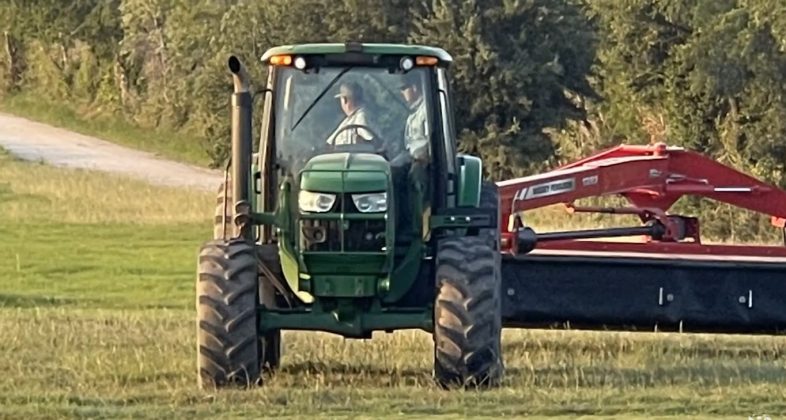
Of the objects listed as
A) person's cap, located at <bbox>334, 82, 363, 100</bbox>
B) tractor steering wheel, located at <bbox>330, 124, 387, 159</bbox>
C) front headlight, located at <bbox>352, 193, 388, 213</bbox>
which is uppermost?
person's cap, located at <bbox>334, 82, 363, 100</bbox>

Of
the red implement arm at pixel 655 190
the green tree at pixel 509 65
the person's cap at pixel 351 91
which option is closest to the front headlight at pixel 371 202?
the person's cap at pixel 351 91

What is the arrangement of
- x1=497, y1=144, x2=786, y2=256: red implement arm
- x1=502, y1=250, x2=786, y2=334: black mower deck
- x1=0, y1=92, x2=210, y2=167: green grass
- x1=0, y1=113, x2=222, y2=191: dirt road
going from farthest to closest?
x1=0, y1=92, x2=210, y2=167: green grass → x1=0, y1=113, x2=222, y2=191: dirt road → x1=497, y1=144, x2=786, y2=256: red implement arm → x1=502, y1=250, x2=786, y2=334: black mower deck

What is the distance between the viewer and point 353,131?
1123 cm

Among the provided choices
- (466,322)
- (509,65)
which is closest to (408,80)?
(466,322)

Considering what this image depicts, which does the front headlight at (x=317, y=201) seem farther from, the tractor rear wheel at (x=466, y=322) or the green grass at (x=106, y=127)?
the green grass at (x=106, y=127)

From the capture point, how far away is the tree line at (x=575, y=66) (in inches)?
1210

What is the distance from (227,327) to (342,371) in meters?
1.51

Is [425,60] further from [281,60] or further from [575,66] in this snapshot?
[575,66]

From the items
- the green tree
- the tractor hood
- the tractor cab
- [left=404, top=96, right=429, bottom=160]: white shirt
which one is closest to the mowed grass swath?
the tractor cab

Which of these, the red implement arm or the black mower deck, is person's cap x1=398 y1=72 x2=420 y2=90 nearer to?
the black mower deck

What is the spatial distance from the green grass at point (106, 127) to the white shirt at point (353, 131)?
32.0m

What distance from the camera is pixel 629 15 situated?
31.9 m

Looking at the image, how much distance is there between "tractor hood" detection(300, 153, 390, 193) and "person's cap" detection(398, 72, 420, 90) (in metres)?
0.76

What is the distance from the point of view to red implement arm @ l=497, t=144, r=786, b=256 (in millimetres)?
13680
